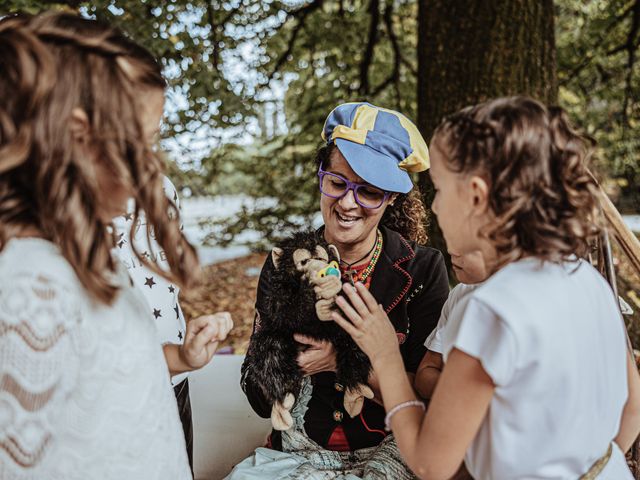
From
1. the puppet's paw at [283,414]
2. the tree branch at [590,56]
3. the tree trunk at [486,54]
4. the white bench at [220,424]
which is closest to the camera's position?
the puppet's paw at [283,414]

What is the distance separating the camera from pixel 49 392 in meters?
1.01

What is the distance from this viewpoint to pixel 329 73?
18.4 ft

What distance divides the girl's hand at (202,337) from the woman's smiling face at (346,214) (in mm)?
576

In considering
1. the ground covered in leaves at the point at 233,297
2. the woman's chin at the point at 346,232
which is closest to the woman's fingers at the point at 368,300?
the woman's chin at the point at 346,232

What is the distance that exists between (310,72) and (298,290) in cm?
441

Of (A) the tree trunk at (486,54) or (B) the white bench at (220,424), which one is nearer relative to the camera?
(B) the white bench at (220,424)

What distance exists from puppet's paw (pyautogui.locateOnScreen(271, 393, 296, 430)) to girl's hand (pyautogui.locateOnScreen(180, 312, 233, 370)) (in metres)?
0.40

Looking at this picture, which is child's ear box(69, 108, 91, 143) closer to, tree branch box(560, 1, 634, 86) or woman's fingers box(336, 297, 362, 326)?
woman's fingers box(336, 297, 362, 326)

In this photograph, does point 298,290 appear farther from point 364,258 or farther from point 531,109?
point 531,109

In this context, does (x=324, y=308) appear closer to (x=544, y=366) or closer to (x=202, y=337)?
(x=202, y=337)

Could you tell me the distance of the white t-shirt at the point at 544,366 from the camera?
Result: 109cm

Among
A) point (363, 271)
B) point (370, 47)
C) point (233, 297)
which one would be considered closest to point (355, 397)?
point (363, 271)

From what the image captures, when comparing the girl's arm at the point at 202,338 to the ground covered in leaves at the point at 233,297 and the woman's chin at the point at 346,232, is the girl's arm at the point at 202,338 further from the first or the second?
the ground covered in leaves at the point at 233,297

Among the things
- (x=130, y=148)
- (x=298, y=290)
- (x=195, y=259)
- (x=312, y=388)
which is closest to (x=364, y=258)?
(x=298, y=290)
